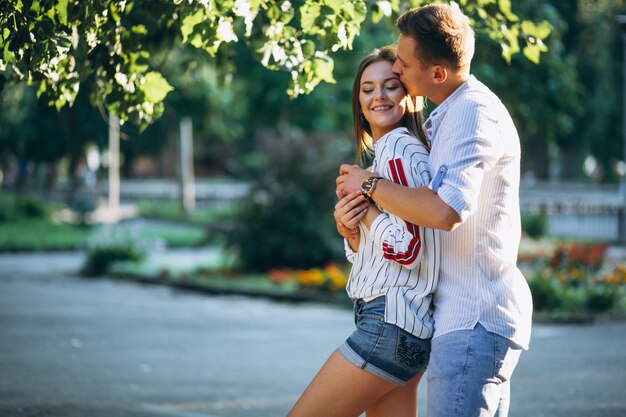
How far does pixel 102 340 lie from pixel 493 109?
850 cm

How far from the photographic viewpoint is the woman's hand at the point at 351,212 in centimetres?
323

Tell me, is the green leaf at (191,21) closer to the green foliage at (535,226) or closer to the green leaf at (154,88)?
the green leaf at (154,88)

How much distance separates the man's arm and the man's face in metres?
0.31

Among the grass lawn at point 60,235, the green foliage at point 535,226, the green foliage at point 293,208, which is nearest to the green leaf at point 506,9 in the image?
the green foliage at point 293,208

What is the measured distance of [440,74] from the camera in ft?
10.3

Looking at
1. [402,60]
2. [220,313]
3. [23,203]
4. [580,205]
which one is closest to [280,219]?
[220,313]

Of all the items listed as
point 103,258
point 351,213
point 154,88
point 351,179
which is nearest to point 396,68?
point 351,179

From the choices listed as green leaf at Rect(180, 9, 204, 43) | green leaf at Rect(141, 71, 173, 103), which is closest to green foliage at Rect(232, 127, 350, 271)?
green leaf at Rect(141, 71, 173, 103)

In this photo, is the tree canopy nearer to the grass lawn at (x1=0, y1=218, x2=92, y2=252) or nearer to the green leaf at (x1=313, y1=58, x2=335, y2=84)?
the green leaf at (x1=313, y1=58, x2=335, y2=84)

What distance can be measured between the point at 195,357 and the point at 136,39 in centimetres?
528

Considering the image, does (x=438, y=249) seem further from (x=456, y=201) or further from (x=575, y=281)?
(x=575, y=281)

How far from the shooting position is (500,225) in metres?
3.08

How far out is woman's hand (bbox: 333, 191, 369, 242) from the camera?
10.6 ft

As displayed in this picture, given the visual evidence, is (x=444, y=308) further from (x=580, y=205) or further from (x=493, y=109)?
(x=580, y=205)
